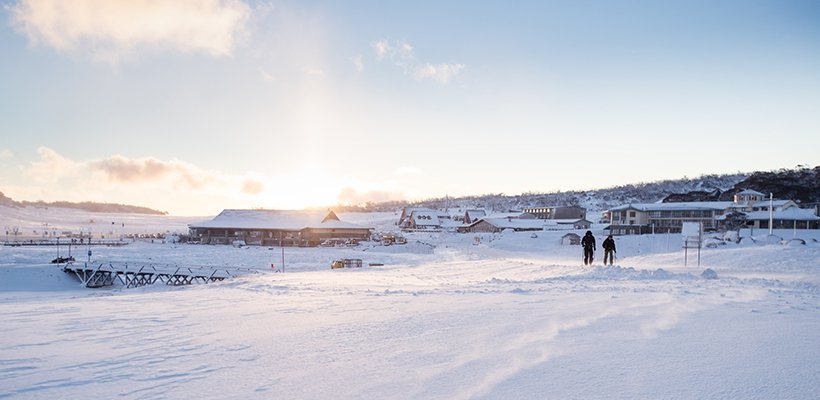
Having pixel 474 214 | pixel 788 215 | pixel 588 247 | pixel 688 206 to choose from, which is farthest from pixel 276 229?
pixel 788 215

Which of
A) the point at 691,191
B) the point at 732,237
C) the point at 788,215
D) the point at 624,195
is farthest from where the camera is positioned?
the point at 624,195

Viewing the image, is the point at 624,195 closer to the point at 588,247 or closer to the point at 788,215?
the point at 788,215

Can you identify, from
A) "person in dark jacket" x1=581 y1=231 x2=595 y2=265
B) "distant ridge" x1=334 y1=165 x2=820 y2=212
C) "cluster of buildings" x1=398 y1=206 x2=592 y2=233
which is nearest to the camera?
"person in dark jacket" x1=581 y1=231 x2=595 y2=265

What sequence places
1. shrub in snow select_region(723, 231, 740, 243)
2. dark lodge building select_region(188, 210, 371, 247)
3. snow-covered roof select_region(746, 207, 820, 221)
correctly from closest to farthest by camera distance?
shrub in snow select_region(723, 231, 740, 243) → snow-covered roof select_region(746, 207, 820, 221) → dark lodge building select_region(188, 210, 371, 247)

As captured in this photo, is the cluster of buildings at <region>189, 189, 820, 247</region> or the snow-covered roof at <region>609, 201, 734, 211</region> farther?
the snow-covered roof at <region>609, 201, 734, 211</region>

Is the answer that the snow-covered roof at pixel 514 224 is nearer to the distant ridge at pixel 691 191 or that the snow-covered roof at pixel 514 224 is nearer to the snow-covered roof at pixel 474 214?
the snow-covered roof at pixel 474 214

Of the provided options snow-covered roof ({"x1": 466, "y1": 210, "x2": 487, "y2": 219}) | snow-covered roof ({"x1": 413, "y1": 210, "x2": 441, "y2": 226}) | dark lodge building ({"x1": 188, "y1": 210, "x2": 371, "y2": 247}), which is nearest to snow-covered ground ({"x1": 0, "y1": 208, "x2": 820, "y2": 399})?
dark lodge building ({"x1": 188, "y1": 210, "x2": 371, "y2": 247})

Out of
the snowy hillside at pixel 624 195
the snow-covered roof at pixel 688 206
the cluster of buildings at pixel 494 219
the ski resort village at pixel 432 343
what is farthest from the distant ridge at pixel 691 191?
the ski resort village at pixel 432 343

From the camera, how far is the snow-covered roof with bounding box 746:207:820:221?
5434 cm

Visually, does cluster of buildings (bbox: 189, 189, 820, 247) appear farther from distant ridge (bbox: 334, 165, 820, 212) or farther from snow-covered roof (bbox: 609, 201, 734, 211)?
distant ridge (bbox: 334, 165, 820, 212)

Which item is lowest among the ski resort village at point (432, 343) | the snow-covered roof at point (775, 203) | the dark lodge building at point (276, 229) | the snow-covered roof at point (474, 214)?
the dark lodge building at point (276, 229)

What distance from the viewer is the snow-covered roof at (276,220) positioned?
205 feet

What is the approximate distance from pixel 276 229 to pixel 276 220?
318cm

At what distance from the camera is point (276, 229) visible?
6162cm
